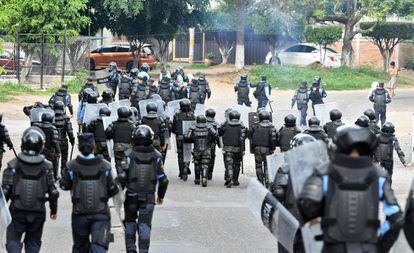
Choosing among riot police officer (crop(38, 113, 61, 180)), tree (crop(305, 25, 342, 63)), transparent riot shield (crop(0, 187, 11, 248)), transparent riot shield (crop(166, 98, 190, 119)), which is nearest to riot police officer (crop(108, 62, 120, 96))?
transparent riot shield (crop(166, 98, 190, 119))

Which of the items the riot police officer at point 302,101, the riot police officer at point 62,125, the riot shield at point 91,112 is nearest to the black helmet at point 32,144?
the riot police officer at point 62,125

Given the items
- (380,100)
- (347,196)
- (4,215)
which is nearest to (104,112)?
(4,215)

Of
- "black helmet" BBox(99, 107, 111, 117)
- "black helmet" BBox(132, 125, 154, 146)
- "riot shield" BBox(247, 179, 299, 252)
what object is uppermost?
"black helmet" BBox(132, 125, 154, 146)

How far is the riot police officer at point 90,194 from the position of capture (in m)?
9.52

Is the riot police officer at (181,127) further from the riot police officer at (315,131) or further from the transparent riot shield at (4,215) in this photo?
the transparent riot shield at (4,215)

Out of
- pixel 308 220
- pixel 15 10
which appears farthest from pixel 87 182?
pixel 15 10

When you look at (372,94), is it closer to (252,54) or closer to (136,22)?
(136,22)

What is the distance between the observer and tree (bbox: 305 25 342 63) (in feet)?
165

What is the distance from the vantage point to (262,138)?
55.0 ft

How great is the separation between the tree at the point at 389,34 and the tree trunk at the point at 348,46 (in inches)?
84.9

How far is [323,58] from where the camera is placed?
5003cm

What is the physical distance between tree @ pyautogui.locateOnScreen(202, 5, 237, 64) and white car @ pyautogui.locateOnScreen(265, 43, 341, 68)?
3114 mm

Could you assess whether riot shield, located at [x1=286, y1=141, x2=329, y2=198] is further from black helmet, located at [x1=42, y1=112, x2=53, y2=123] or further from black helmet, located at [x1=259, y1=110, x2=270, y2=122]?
black helmet, located at [x1=259, y1=110, x2=270, y2=122]

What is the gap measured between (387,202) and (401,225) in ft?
0.83
